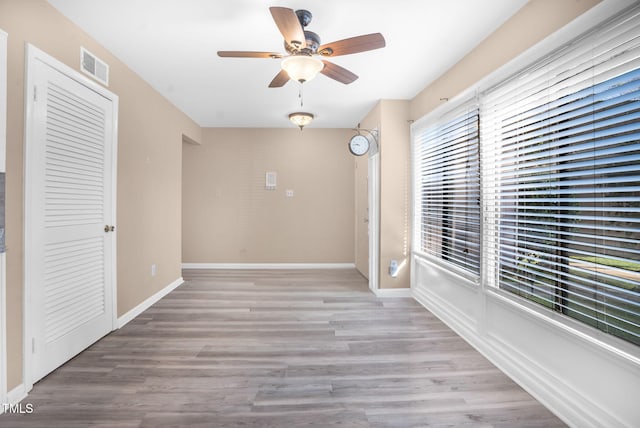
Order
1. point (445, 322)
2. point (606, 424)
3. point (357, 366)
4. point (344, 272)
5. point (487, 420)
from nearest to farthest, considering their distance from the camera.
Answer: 1. point (606, 424)
2. point (487, 420)
3. point (357, 366)
4. point (445, 322)
5. point (344, 272)

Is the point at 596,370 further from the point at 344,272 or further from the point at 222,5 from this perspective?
the point at 344,272

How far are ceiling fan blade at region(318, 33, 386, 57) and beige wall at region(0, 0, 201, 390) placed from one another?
1.91 meters

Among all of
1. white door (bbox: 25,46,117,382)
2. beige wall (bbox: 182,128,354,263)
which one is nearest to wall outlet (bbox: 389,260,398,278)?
beige wall (bbox: 182,128,354,263)

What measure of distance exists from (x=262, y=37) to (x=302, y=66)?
62 cm

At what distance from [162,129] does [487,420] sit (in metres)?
4.38

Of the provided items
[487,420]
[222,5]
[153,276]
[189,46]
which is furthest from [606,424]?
[153,276]

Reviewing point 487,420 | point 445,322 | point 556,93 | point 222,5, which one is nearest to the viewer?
point 487,420

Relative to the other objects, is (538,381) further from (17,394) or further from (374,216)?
(17,394)

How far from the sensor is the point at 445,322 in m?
3.19

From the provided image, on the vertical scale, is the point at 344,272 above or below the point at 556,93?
below

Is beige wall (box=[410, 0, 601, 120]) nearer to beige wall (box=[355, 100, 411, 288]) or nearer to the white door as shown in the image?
beige wall (box=[355, 100, 411, 288])

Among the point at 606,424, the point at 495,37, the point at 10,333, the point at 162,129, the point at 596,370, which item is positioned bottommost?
the point at 606,424

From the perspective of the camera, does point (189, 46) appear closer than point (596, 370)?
No

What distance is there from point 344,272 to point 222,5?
4.36 metres
